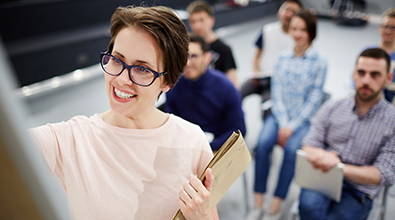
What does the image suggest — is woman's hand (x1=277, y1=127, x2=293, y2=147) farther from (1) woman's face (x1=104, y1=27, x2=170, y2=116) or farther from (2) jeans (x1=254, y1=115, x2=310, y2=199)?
(1) woman's face (x1=104, y1=27, x2=170, y2=116)

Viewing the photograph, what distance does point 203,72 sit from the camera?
1896 millimetres

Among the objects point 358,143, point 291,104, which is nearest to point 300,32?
point 291,104

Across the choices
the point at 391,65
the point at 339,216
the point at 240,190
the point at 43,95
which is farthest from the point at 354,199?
the point at 43,95

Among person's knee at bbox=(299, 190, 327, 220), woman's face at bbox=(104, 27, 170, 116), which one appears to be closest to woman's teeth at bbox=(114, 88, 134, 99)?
woman's face at bbox=(104, 27, 170, 116)

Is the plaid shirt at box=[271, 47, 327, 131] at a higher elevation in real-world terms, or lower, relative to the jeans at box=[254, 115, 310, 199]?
higher

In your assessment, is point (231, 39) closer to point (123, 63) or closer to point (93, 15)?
point (93, 15)

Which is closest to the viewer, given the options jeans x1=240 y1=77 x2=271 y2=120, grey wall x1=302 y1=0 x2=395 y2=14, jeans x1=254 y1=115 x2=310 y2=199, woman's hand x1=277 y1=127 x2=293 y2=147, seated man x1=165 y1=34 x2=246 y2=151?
seated man x1=165 y1=34 x2=246 y2=151

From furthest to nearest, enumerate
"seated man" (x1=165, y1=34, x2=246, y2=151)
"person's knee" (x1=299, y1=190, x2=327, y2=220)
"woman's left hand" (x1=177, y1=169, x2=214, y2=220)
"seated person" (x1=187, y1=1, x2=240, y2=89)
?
"seated person" (x1=187, y1=1, x2=240, y2=89)
"seated man" (x1=165, y1=34, x2=246, y2=151)
"person's knee" (x1=299, y1=190, x2=327, y2=220)
"woman's left hand" (x1=177, y1=169, x2=214, y2=220)

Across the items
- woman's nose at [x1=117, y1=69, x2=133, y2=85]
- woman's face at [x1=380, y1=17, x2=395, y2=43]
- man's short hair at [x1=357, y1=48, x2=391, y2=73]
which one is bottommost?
man's short hair at [x1=357, y1=48, x2=391, y2=73]

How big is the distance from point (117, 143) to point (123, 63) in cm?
24

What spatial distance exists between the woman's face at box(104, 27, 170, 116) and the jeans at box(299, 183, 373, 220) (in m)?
1.30

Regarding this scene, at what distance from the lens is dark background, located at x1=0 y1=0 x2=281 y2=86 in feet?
13.5

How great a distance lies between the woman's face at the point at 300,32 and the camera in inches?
92.3

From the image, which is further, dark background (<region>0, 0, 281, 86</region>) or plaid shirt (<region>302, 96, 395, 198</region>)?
dark background (<region>0, 0, 281, 86</region>)
